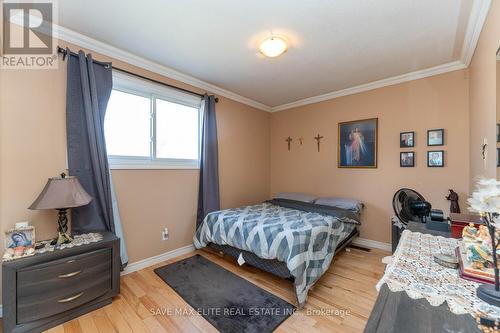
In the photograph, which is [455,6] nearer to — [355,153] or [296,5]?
[296,5]

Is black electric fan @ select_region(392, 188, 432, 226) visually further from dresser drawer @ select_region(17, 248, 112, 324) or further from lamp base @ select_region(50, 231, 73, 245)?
lamp base @ select_region(50, 231, 73, 245)

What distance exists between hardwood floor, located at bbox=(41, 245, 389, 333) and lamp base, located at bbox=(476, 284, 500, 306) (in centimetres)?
108

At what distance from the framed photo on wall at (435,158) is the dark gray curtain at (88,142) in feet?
12.7

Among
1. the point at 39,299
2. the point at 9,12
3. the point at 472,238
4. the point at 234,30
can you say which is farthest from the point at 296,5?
the point at 39,299

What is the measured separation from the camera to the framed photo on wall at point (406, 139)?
2.98 meters

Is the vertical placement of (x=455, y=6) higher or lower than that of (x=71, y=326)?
higher

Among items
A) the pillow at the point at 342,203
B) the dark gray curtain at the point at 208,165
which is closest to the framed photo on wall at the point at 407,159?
the pillow at the point at 342,203

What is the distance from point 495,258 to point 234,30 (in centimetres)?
231

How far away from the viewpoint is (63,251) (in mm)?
1744

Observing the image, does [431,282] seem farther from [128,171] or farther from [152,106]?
[152,106]

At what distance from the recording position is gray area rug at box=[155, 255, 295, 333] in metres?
1.75

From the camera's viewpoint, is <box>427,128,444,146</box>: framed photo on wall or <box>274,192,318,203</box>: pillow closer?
<box>427,128,444,146</box>: framed photo on wall

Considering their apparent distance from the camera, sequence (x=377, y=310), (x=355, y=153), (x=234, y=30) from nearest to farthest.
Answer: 1. (x=377, y=310)
2. (x=234, y=30)
3. (x=355, y=153)

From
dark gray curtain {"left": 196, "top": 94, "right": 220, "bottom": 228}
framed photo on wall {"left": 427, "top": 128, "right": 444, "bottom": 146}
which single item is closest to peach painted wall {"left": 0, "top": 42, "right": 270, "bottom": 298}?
dark gray curtain {"left": 196, "top": 94, "right": 220, "bottom": 228}
